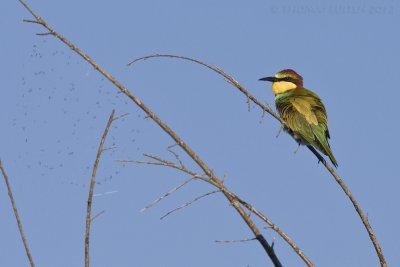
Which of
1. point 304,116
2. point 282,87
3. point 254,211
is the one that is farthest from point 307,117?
point 254,211

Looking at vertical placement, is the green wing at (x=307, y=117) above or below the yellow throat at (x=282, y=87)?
below

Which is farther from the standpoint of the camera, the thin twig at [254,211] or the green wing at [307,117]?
the green wing at [307,117]

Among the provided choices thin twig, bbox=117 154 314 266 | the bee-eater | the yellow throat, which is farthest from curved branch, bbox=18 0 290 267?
the yellow throat

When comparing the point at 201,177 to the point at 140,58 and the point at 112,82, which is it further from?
the point at 140,58

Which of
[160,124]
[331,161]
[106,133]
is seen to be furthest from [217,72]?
[331,161]

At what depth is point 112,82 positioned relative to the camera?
2.52m

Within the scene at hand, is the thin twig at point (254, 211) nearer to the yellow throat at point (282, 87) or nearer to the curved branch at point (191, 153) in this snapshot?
the curved branch at point (191, 153)

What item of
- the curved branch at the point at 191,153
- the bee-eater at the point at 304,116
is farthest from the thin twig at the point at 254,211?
the bee-eater at the point at 304,116

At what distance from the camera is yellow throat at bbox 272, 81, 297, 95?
630 centimetres

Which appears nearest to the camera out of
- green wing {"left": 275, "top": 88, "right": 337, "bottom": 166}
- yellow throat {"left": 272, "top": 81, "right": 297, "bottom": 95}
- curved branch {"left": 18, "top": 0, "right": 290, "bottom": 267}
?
curved branch {"left": 18, "top": 0, "right": 290, "bottom": 267}

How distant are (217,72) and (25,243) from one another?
4.33 feet

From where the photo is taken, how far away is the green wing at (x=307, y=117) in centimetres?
537

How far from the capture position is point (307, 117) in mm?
5543

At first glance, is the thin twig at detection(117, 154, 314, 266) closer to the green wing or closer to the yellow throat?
the green wing
